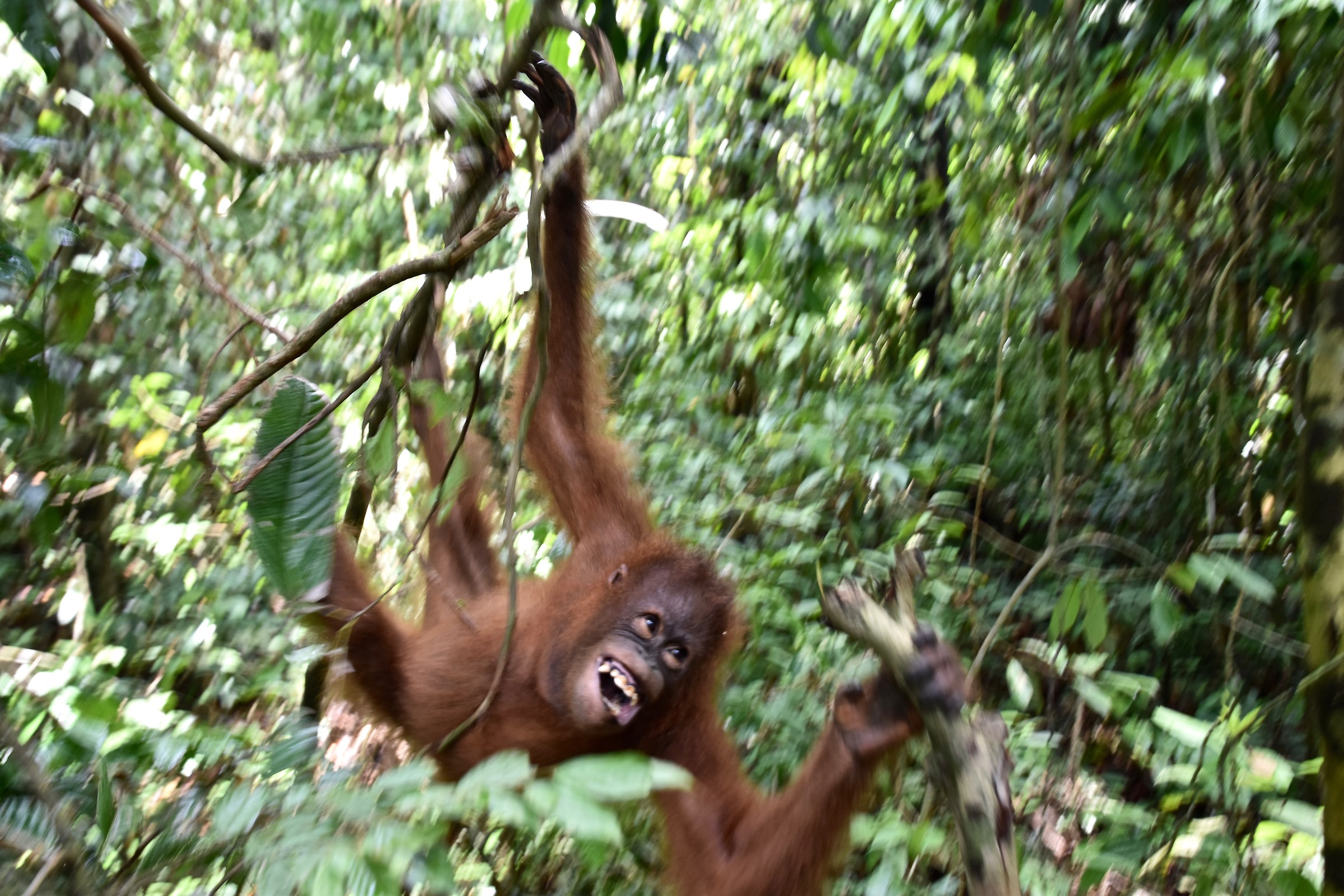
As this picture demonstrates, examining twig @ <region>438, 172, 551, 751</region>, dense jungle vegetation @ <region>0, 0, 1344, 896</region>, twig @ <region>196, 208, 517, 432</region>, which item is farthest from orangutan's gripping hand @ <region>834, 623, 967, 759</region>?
twig @ <region>196, 208, 517, 432</region>

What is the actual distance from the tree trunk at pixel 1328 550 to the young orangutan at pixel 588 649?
0.89 meters

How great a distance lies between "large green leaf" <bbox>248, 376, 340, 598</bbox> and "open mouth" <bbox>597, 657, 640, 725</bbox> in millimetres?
1123

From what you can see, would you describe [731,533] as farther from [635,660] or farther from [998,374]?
[998,374]

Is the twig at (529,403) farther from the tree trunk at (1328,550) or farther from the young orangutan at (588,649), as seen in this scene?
the tree trunk at (1328,550)

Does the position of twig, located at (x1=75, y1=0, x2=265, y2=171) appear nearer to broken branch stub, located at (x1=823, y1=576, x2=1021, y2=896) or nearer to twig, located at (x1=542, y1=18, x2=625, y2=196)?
twig, located at (x1=542, y1=18, x2=625, y2=196)

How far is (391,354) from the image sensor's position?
1.76 metres

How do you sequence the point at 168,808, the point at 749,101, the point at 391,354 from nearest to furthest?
the point at 168,808, the point at 391,354, the point at 749,101

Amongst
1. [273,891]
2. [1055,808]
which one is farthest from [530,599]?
[273,891]

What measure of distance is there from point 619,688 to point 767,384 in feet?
4.78

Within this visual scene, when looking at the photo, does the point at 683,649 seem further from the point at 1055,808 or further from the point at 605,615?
the point at 1055,808

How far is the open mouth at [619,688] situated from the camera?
98.2 inches

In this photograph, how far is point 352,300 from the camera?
141 cm

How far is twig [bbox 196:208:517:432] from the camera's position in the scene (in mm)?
1339

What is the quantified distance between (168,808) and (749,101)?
289 centimetres
